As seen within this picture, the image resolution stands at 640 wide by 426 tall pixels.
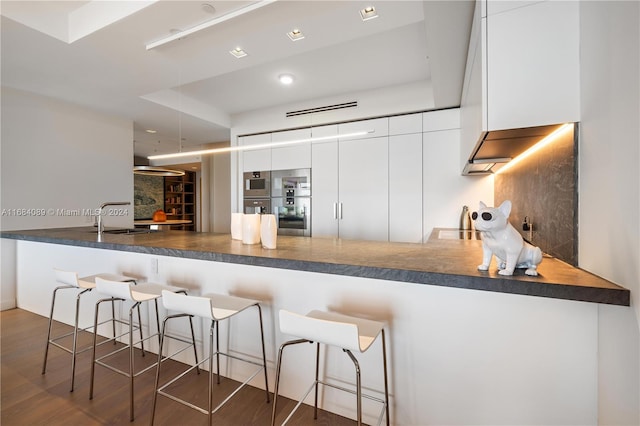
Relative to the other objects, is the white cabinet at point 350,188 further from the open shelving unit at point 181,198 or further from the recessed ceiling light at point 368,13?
the open shelving unit at point 181,198

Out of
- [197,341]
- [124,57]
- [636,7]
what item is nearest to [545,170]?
[636,7]

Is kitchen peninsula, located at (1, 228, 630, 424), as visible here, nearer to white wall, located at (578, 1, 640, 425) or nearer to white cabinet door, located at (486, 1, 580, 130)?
white wall, located at (578, 1, 640, 425)

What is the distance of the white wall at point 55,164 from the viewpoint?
128 inches

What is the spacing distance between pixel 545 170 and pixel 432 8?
1.09m

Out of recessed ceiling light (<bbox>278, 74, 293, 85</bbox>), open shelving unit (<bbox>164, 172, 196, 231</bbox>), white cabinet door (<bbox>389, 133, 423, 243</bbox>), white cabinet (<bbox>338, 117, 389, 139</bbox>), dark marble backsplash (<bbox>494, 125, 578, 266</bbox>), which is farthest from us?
open shelving unit (<bbox>164, 172, 196, 231</bbox>)

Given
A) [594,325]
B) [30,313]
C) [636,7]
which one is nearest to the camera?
[636,7]

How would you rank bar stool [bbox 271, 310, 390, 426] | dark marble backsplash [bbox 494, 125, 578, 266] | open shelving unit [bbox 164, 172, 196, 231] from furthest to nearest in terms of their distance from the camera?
open shelving unit [bbox 164, 172, 196, 231] → dark marble backsplash [bbox 494, 125, 578, 266] → bar stool [bbox 271, 310, 390, 426]

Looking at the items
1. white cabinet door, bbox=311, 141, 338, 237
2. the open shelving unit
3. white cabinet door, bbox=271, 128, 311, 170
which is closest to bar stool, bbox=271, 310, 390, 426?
white cabinet door, bbox=311, 141, 338, 237

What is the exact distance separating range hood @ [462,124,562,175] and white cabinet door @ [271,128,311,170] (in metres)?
2.48

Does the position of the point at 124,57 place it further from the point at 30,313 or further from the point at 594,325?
the point at 594,325

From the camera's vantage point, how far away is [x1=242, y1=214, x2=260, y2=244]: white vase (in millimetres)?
2006

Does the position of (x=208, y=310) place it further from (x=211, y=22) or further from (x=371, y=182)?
A: (x=371, y=182)

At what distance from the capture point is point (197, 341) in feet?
7.07

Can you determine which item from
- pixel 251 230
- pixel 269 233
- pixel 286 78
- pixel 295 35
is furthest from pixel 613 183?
pixel 286 78
